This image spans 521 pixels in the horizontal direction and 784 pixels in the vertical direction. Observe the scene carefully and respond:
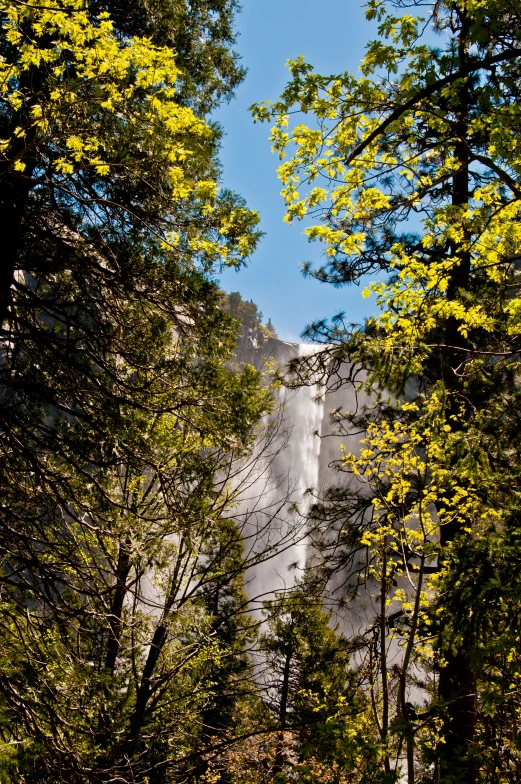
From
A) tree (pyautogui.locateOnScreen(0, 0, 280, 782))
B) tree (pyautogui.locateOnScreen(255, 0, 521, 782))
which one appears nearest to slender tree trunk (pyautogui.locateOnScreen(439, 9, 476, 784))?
tree (pyautogui.locateOnScreen(255, 0, 521, 782))

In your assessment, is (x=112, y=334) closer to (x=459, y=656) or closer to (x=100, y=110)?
(x=100, y=110)

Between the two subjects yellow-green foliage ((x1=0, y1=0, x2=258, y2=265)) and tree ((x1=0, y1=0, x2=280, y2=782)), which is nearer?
yellow-green foliage ((x1=0, y1=0, x2=258, y2=265))

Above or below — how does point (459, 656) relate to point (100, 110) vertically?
below

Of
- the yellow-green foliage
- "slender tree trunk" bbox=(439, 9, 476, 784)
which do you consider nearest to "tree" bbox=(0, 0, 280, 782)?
the yellow-green foliage

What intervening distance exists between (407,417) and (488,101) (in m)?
5.09

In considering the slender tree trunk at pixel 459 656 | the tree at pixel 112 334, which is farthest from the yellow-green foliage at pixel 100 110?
the slender tree trunk at pixel 459 656

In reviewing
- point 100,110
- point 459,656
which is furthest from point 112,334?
point 459,656

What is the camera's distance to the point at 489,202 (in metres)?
4.16

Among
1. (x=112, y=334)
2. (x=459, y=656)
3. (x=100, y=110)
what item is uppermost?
(x=100, y=110)

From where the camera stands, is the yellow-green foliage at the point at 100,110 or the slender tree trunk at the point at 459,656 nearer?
the yellow-green foliage at the point at 100,110

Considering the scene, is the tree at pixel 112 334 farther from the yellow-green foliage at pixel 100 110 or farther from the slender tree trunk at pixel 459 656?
the slender tree trunk at pixel 459 656

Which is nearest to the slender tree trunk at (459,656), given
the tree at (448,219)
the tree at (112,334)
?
the tree at (448,219)

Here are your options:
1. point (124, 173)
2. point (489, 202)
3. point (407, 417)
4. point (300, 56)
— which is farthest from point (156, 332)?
point (407, 417)

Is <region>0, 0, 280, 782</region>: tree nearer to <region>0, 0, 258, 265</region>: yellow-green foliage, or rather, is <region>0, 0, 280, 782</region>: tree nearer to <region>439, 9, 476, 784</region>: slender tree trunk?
<region>0, 0, 258, 265</region>: yellow-green foliage
